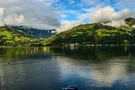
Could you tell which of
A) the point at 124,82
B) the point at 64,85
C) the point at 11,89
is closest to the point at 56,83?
the point at 64,85

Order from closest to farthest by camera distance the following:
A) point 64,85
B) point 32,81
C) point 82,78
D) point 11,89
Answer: point 11,89, point 64,85, point 32,81, point 82,78

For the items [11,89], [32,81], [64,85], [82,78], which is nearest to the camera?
[11,89]

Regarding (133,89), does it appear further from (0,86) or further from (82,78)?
(0,86)

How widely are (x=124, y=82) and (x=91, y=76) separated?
2310 cm

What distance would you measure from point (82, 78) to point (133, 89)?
109 feet

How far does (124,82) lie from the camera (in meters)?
114

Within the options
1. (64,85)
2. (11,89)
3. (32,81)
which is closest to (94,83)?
(64,85)

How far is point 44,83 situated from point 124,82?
4142 cm

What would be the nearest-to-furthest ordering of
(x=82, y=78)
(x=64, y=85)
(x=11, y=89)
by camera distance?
(x=11, y=89)
(x=64, y=85)
(x=82, y=78)

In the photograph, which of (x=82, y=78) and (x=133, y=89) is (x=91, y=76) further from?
(x=133, y=89)

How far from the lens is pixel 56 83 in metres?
113

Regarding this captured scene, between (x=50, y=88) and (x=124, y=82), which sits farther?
(x=124, y=82)

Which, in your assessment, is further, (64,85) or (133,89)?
(64,85)

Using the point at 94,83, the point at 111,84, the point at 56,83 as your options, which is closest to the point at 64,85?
the point at 56,83
